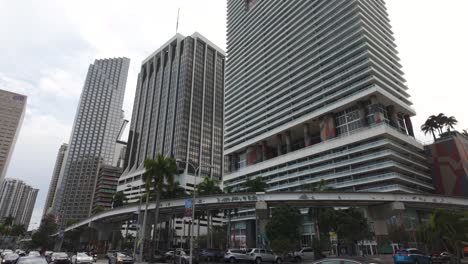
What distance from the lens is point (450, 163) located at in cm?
6562

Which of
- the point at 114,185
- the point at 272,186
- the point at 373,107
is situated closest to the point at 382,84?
the point at 373,107

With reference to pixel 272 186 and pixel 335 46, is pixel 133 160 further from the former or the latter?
pixel 335 46

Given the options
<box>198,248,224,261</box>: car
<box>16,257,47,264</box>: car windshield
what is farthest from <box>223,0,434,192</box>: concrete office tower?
<box>16,257,47,264</box>: car windshield

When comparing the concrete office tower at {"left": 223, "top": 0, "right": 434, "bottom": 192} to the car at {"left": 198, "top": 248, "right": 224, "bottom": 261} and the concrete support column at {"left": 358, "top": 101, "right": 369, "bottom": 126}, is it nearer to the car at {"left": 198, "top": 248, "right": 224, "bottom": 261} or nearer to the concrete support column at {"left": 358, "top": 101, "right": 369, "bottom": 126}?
the concrete support column at {"left": 358, "top": 101, "right": 369, "bottom": 126}

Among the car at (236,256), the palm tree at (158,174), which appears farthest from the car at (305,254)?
the palm tree at (158,174)

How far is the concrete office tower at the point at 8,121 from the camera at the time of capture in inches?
5891

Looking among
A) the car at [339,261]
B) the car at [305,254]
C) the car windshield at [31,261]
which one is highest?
the car at [339,261]

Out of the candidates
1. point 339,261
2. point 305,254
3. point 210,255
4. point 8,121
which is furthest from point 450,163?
point 8,121

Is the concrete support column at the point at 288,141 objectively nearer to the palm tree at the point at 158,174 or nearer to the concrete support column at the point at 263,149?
the concrete support column at the point at 263,149

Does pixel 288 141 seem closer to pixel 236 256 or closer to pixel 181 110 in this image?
pixel 236 256

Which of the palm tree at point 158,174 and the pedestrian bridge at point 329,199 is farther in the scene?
the palm tree at point 158,174

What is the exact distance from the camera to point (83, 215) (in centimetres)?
17588

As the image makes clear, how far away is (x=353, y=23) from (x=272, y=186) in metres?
50.4

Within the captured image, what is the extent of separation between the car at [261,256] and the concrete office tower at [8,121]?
16443 centimetres
